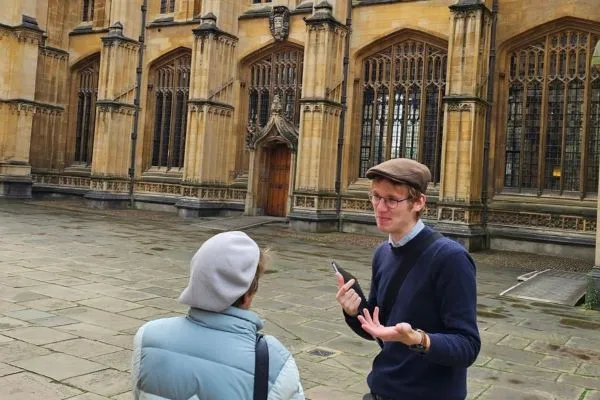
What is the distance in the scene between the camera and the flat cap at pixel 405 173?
7.39 feet

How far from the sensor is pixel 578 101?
52.3 ft

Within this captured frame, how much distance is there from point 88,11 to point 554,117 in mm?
21308

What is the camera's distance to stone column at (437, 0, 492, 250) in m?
15.5

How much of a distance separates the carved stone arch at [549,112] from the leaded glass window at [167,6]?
14018 millimetres

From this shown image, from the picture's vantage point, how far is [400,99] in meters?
18.7

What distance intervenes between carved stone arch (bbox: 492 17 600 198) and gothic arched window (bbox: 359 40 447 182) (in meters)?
1.91

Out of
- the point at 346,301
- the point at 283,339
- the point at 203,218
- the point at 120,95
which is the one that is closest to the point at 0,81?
the point at 120,95

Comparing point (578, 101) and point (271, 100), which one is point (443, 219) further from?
point (271, 100)

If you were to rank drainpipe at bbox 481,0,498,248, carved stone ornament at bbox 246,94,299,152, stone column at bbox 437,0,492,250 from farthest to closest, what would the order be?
carved stone ornament at bbox 246,94,299,152 → drainpipe at bbox 481,0,498,248 → stone column at bbox 437,0,492,250

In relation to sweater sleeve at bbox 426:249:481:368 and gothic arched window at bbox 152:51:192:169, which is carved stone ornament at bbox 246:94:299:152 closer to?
gothic arched window at bbox 152:51:192:169

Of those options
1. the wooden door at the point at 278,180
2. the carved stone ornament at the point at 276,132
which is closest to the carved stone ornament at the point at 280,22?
the carved stone ornament at the point at 276,132

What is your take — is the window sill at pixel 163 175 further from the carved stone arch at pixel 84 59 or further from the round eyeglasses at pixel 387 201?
the round eyeglasses at pixel 387 201

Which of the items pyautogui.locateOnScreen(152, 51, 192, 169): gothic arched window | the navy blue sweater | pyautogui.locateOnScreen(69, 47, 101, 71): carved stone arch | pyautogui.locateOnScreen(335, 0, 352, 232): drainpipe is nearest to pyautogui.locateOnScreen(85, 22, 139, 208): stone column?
pyautogui.locateOnScreen(152, 51, 192, 169): gothic arched window

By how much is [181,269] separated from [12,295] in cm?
317
